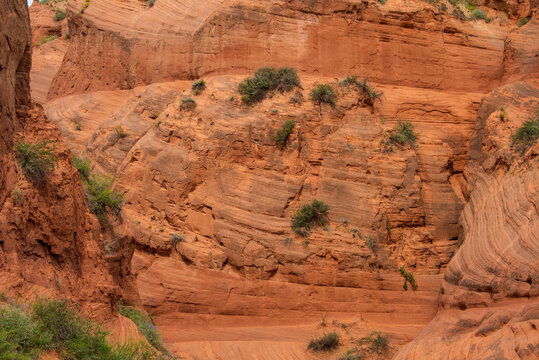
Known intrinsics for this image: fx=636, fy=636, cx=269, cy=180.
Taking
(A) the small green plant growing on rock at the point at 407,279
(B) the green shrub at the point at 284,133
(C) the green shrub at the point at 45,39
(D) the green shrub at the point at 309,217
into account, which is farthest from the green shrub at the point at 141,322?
(C) the green shrub at the point at 45,39

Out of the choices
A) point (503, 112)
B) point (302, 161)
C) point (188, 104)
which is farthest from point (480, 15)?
point (188, 104)

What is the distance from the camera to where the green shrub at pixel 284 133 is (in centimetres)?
1731

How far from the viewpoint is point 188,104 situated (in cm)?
1822

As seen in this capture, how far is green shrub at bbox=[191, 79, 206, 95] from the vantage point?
1853cm

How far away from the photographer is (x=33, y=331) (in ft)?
22.1

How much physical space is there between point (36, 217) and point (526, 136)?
474 inches

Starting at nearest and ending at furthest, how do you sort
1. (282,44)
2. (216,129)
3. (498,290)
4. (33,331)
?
(33,331)
(498,290)
(216,129)
(282,44)

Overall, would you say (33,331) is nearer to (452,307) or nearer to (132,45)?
(452,307)

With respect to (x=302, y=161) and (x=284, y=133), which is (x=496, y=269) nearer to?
(x=302, y=161)

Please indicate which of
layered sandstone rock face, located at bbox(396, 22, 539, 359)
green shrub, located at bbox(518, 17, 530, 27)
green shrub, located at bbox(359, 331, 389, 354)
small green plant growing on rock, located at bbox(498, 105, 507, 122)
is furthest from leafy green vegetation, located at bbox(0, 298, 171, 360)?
green shrub, located at bbox(518, 17, 530, 27)

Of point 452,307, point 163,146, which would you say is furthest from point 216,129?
point 452,307

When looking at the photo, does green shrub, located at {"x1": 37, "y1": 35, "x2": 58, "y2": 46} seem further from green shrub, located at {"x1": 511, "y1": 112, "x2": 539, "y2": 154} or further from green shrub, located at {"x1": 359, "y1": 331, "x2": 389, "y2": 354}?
A: green shrub, located at {"x1": 511, "y1": 112, "x2": 539, "y2": 154}

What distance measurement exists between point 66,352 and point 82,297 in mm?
1837

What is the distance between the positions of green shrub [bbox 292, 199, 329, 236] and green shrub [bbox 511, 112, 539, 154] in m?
5.03
